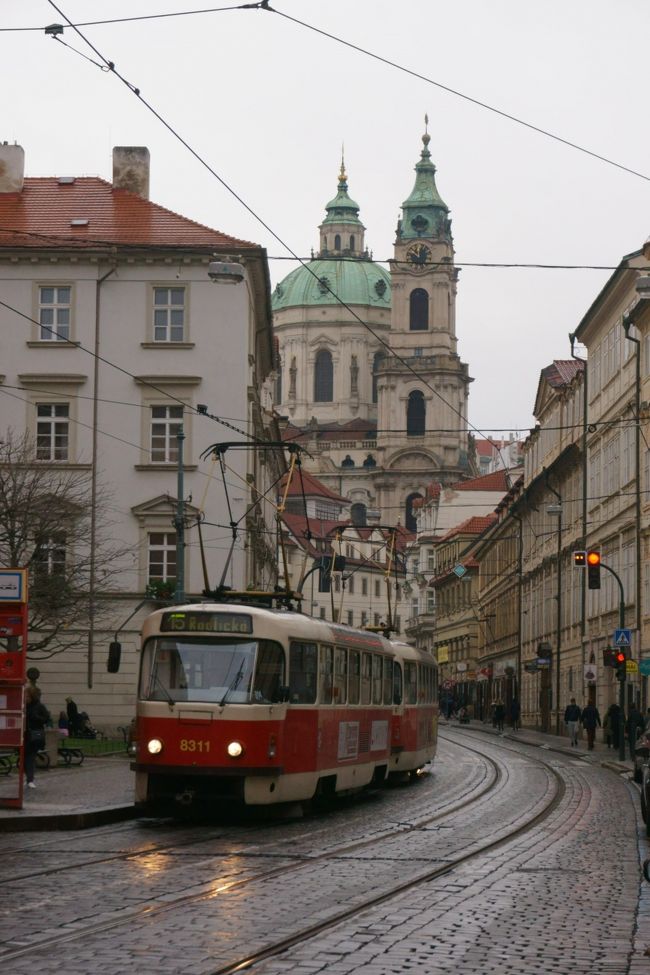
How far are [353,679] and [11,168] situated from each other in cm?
3118

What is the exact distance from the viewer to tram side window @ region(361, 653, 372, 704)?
25.8 m

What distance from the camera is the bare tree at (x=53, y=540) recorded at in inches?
1444

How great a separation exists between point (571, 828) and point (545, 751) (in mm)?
27957

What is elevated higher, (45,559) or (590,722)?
(45,559)

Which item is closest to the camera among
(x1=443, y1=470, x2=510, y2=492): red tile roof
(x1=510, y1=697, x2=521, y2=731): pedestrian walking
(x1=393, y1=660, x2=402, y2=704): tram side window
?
(x1=393, y1=660, x2=402, y2=704): tram side window

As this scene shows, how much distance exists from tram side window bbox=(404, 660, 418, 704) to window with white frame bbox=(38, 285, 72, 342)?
67.9 ft

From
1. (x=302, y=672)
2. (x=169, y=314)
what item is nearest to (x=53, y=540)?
(x=169, y=314)

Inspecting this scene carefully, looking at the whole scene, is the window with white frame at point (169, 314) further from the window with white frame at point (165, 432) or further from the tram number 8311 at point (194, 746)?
the tram number 8311 at point (194, 746)

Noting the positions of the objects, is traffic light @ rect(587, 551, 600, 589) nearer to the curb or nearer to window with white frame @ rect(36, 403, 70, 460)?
window with white frame @ rect(36, 403, 70, 460)

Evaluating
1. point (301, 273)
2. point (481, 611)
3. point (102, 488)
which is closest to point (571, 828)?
point (102, 488)

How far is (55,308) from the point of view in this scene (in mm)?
48719

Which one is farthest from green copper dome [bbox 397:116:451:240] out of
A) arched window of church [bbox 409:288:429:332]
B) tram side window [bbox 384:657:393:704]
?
tram side window [bbox 384:657:393:704]

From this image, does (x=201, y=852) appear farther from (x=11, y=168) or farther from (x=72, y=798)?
(x=11, y=168)

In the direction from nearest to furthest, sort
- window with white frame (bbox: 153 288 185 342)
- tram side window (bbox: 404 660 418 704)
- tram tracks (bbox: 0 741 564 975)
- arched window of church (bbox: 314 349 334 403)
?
tram tracks (bbox: 0 741 564 975)
tram side window (bbox: 404 660 418 704)
window with white frame (bbox: 153 288 185 342)
arched window of church (bbox: 314 349 334 403)
